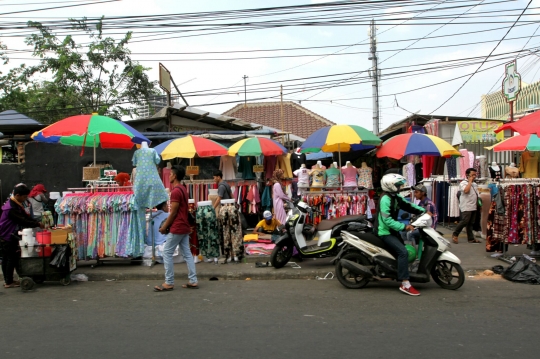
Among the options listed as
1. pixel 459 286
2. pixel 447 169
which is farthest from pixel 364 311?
pixel 447 169

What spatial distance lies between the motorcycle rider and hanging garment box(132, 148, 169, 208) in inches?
165

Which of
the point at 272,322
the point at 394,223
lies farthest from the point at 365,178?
the point at 272,322

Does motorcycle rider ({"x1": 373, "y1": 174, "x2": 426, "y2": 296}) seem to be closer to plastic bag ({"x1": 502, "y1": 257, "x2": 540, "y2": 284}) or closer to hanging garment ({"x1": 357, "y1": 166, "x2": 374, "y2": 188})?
plastic bag ({"x1": 502, "y1": 257, "x2": 540, "y2": 284})

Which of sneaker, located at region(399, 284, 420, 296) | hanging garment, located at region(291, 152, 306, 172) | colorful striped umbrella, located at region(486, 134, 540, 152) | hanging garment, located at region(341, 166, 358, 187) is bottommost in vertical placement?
sneaker, located at region(399, 284, 420, 296)

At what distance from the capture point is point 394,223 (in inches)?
277

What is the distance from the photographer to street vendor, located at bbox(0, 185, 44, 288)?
7910mm

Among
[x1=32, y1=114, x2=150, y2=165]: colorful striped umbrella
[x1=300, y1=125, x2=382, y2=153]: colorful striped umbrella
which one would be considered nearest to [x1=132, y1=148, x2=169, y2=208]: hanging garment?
[x1=32, y1=114, x2=150, y2=165]: colorful striped umbrella

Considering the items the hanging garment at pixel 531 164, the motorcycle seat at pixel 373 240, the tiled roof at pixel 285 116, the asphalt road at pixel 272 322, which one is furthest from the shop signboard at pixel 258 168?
the tiled roof at pixel 285 116

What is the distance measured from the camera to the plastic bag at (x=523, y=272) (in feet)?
25.6

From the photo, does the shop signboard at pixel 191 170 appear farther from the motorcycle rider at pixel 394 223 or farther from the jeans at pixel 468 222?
the jeans at pixel 468 222

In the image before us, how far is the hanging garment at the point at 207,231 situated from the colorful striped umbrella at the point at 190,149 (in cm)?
250

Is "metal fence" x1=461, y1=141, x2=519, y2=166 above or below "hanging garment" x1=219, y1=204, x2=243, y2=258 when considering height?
above

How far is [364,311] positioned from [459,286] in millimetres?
1936

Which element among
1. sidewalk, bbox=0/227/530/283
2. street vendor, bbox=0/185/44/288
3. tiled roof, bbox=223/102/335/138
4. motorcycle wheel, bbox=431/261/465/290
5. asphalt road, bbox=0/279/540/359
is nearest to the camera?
asphalt road, bbox=0/279/540/359
